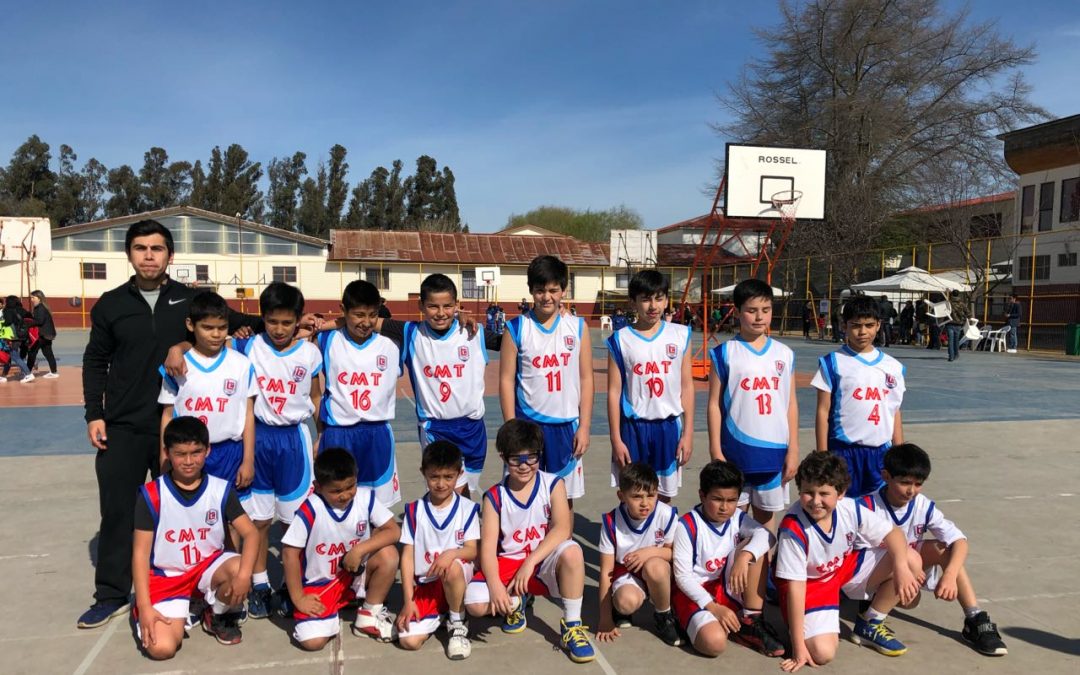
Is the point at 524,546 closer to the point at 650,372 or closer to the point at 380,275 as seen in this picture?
the point at 650,372

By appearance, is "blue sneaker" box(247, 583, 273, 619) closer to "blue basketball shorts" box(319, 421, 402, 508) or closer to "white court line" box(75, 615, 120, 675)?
"white court line" box(75, 615, 120, 675)

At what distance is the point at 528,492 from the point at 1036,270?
2724 centimetres

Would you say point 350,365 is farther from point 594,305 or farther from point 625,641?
point 594,305

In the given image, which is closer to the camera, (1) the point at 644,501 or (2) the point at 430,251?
(1) the point at 644,501

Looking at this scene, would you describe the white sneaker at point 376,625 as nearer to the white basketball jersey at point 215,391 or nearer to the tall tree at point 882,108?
the white basketball jersey at point 215,391

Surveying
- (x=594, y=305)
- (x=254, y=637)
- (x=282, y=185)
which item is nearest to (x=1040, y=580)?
(x=254, y=637)

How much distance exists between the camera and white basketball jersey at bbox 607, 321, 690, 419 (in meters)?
4.02

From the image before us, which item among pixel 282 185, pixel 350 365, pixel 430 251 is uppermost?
pixel 282 185

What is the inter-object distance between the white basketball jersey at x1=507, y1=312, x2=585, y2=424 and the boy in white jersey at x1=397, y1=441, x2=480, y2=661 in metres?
0.74

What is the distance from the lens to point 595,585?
4.00 meters

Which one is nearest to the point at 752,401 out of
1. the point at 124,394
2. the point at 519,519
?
the point at 519,519

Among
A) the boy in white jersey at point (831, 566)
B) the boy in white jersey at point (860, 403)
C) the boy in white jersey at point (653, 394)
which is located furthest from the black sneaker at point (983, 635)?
the boy in white jersey at point (653, 394)

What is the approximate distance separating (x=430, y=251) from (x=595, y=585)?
3647 centimetres

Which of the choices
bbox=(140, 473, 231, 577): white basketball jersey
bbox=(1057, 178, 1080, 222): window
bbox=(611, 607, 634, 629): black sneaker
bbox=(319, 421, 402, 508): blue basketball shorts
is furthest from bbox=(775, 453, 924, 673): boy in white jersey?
bbox=(1057, 178, 1080, 222): window
